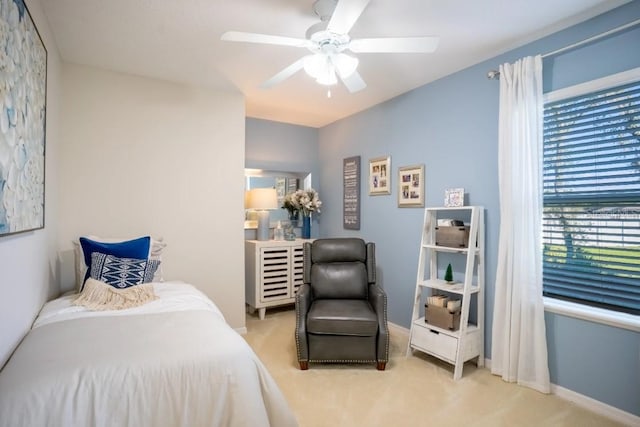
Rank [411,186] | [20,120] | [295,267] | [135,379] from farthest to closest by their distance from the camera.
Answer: [295,267] < [411,186] < [20,120] < [135,379]

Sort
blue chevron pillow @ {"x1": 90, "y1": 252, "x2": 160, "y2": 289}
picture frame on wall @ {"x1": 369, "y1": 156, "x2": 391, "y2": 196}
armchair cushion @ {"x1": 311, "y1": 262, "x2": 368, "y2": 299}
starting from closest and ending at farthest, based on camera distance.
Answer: blue chevron pillow @ {"x1": 90, "y1": 252, "x2": 160, "y2": 289} → armchair cushion @ {"x1": 311, "y1": 262, "x2": 368, "y2": 299} → picture frame on wall @ {"x1": 369, "y1": 156, "x2": 391, "y2": 196}

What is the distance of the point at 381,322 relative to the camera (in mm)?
2658

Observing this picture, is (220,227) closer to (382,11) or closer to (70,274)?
(70,274)

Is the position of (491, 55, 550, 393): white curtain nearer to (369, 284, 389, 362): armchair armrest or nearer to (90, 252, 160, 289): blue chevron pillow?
(369, 284, 389, 362): armchair armrest

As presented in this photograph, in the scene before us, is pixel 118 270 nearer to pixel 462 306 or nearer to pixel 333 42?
pixel 333 42

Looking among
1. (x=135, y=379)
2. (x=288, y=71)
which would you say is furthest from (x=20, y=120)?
(x=288, y=71)

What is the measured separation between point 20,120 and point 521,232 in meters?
2.99

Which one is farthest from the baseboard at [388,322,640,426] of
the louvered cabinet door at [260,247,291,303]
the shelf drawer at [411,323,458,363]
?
the louvered cabinet door at [260,247,291,303]

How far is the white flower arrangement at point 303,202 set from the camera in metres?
4.47

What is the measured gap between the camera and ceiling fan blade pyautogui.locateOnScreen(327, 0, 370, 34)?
145 cm

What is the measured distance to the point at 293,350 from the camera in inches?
120

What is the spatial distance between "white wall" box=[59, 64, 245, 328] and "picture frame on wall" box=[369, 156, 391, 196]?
1499mm

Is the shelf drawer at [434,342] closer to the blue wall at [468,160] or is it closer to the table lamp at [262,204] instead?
the blue wall at [468,160]

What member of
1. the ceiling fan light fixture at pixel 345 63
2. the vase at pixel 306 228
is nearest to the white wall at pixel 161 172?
the vase at pixel 306 228
